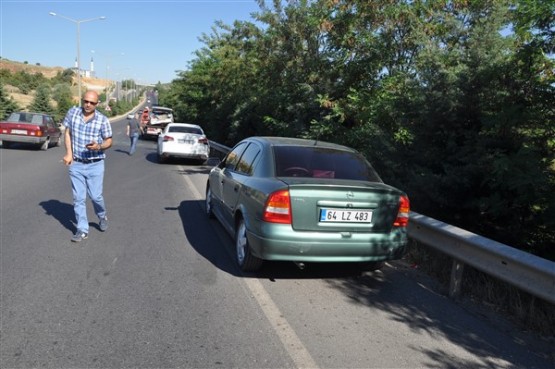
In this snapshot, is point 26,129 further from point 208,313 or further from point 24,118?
point 208,313

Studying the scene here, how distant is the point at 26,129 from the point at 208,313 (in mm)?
18266

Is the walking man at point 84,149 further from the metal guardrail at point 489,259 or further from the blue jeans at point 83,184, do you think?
the metal guardrail at point 489,259

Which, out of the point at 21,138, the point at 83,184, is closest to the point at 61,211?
the point at 83,184

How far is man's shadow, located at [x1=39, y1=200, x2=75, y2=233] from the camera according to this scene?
729cm

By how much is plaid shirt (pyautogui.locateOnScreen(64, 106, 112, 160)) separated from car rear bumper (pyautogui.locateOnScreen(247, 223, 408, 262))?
8.88 feet

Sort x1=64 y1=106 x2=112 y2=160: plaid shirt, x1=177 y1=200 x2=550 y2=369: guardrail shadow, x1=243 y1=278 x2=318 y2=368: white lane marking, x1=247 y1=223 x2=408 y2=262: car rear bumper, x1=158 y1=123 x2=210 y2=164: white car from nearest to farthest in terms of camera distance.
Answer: x1=243 y1=278 x2=318 y2=368: white lane marking, x1=177 y1=200 x2=550 y2=369: guardrail shadow, x1=247 y1=223 x2=408 y2=262: car rear bumper, x1=64 y1=106 x2=112 y2=160: plaid shirt, x1=158 y1=123 x2=210 y2=164: white car

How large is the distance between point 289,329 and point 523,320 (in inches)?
86.2

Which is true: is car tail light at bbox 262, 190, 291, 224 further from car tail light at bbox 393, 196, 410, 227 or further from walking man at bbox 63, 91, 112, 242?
walking man at bbox 63, 91, 112, 242

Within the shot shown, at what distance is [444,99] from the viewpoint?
6895 millimetres

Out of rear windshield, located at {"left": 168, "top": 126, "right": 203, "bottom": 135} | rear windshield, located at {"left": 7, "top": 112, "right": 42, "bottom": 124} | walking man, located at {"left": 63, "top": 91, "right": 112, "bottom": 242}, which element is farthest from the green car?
rear windshield, located at {"left": 7, "top": 112, "right": 42, "bottom": 124}

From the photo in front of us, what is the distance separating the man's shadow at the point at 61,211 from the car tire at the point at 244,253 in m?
2.77

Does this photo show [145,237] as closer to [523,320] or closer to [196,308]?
[196,308]

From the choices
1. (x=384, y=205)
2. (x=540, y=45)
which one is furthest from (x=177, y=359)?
(x=540, y=45)

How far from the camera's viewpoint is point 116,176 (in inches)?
520
